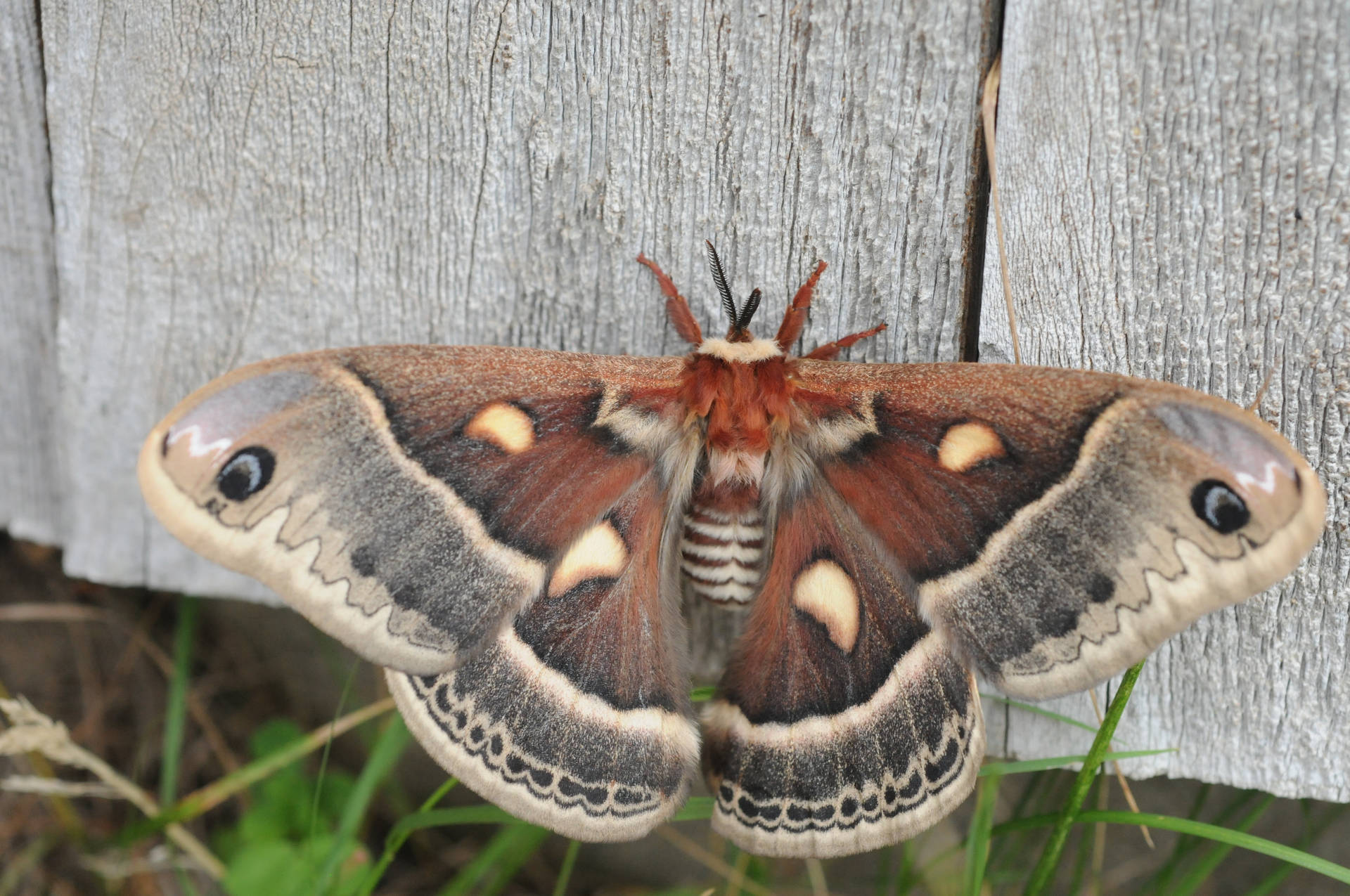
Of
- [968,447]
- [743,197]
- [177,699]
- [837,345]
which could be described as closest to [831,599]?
[968,447]

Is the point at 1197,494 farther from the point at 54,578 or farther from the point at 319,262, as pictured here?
the point at 54,578

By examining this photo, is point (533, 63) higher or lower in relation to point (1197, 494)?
higher

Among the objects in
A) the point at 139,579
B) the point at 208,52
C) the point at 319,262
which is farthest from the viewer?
the point at 139,579

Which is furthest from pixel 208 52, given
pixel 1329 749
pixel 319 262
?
pixel 1329 749

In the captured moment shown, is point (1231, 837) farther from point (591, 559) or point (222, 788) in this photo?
point (222, 788)

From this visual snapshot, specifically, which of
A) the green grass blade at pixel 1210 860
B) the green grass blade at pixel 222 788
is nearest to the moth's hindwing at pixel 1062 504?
the green grass blade at pixel 1210 860

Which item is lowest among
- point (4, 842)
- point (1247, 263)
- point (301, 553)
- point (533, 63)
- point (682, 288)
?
point (4, 842)

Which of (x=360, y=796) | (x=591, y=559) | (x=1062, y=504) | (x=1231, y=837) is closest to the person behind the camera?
(x=1062, y=504)
